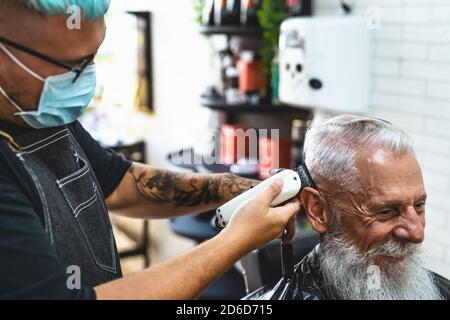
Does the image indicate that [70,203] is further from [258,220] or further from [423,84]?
[423,84]

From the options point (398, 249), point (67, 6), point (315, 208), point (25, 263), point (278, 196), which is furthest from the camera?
point (315, 208)

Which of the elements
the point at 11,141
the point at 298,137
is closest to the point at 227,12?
the point at 298,137

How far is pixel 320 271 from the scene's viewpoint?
157 centimetres

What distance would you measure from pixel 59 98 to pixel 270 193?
0.52 metres

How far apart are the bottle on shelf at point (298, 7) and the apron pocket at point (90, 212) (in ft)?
5.93

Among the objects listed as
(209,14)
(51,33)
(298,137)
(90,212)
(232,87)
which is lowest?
(298,137)

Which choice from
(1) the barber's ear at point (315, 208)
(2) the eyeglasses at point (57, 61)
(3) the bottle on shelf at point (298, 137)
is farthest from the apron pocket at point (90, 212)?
(3) the bottle on shelf at point (298, 137)

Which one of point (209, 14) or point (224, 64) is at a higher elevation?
point (209, 14)

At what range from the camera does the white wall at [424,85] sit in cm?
234

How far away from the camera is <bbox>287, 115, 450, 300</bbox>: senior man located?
1.38 meters

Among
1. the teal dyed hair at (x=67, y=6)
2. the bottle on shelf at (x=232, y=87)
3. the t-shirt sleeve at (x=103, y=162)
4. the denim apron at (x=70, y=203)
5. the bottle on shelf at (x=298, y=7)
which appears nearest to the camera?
the teal dyed hair at (x=67, y=6)

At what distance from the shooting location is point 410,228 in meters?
1.38

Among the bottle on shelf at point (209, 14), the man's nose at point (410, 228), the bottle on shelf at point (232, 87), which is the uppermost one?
the bottle on shelf at point (209, 14)

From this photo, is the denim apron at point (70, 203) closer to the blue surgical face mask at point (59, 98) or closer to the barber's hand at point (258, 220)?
the blue surgical face mask at point (59, 98)
